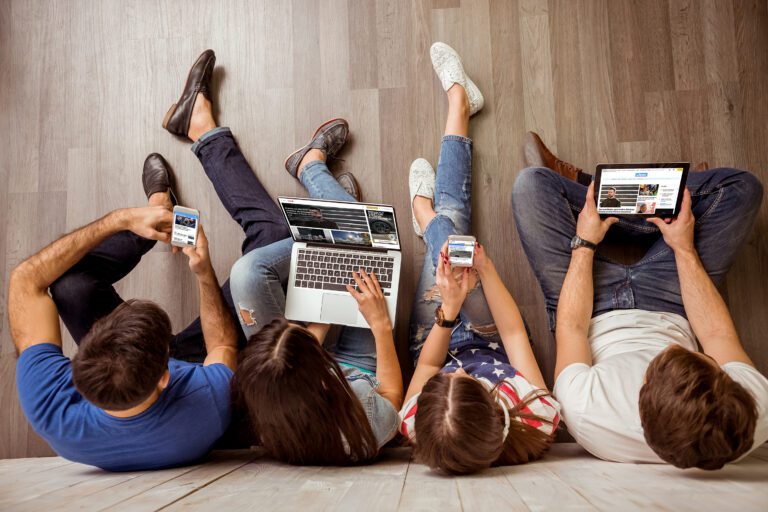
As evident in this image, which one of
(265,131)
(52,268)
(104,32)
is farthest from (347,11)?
(52,268)

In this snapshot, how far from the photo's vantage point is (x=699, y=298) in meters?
1.72

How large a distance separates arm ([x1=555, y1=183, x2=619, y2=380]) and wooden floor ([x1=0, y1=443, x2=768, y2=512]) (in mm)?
323

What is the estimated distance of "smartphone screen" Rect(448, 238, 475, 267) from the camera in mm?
1670

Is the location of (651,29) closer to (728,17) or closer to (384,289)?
(728,17)

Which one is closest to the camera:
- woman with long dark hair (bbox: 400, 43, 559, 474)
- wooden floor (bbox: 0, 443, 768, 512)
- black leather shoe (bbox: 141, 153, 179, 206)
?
wooden floor (bbox: 0, 443, 768, 512)

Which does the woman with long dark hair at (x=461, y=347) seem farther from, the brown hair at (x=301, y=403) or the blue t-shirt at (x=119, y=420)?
the blue t-shirt at (x=119, y=420)

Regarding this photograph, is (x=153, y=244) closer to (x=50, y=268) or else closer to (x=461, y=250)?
(x=50, y=268)

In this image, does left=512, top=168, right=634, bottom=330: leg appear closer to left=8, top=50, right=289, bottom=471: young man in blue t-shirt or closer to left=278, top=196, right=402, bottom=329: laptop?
left=278, top=196, right=402, bottom=329: laptop

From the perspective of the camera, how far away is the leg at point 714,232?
1.82 m

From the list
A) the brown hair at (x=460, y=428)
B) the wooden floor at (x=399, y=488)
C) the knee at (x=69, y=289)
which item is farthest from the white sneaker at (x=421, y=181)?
the knee at (x=69, y=289)

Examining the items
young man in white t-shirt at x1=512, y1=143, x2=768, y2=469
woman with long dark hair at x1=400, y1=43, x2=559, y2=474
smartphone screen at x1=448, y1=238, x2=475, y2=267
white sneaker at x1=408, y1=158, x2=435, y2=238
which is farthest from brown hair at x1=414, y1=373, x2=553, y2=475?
white sneaker at x1=408, y1=158, x2=435, y2=238

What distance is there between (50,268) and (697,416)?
186 centimetres

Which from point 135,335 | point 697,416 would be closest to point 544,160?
point 697,416

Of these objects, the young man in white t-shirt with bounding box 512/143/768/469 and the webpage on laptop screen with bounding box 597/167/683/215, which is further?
the webpage on laptop screen with bounding box 597/167/683/215
